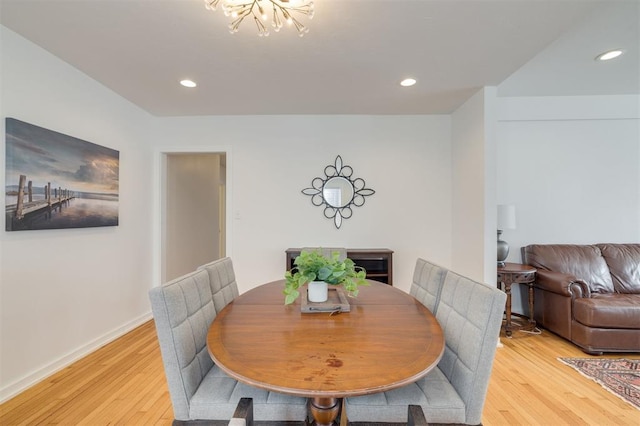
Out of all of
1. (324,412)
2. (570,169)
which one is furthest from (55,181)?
(570,169)

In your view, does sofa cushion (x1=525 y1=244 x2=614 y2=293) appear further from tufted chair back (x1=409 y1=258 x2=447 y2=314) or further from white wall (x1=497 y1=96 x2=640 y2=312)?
tufted chair back (x1=409 y1=258 x2=447 y2=314)

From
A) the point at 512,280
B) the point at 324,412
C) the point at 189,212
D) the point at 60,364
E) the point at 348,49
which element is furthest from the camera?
the point at 189,212

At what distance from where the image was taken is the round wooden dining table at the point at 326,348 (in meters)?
0.77

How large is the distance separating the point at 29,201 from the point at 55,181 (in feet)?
0.80

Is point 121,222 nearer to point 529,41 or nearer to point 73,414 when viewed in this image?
point 73,414

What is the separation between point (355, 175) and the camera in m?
3.39

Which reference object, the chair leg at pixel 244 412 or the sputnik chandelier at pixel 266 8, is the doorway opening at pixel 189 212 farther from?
the chair leg at pixel 244 412

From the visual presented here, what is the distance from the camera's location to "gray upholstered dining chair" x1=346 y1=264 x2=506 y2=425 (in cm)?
105

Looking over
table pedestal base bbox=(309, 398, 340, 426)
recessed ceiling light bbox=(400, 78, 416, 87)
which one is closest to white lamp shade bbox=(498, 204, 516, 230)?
recessed ceiling light bbox=(400, 78, 416, 87)

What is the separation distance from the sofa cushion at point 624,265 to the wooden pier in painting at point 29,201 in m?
5.23

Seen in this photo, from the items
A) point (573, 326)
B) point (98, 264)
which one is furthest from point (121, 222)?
point (573, 326)

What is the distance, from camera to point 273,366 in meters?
0.84

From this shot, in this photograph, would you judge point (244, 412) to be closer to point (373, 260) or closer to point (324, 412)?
point (324, 412)

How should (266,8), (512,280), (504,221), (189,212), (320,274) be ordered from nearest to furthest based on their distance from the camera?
(320,274), (266,8), (512,280), (504,221), (189,212)
